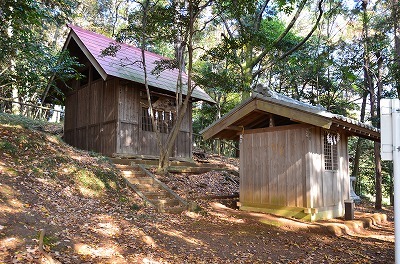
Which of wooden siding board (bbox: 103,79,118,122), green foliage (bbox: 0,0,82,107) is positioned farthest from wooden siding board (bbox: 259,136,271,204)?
green foliage (bbox: 0,0,82,107)

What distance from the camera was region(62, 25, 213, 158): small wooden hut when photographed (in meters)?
13.3

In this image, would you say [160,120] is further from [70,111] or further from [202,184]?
[70,111]

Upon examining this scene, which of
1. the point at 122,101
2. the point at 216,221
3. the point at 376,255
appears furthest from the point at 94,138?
the point at 376,255

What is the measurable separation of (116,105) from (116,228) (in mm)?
8018

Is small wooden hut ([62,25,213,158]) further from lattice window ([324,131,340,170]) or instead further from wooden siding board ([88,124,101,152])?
lattice window ([324,131,340,170])

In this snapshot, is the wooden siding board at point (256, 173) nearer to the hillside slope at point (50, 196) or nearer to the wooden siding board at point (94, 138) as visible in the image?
the hillside slope at point (50, 196)

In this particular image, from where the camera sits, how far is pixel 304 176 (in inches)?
331

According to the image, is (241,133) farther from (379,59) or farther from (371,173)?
(371,173)

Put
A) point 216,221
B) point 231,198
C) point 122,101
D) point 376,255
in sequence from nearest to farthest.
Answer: point 376,255
point 216,221
point 231,198
point 122,101

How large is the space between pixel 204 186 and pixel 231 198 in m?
1.21

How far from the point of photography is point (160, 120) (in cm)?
1476

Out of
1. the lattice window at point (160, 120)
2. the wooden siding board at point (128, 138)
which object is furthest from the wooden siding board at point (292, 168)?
the wooden siding board at point (128, 138)

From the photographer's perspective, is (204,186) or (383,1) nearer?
(204,186)

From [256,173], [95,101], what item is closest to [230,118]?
[256,173]
